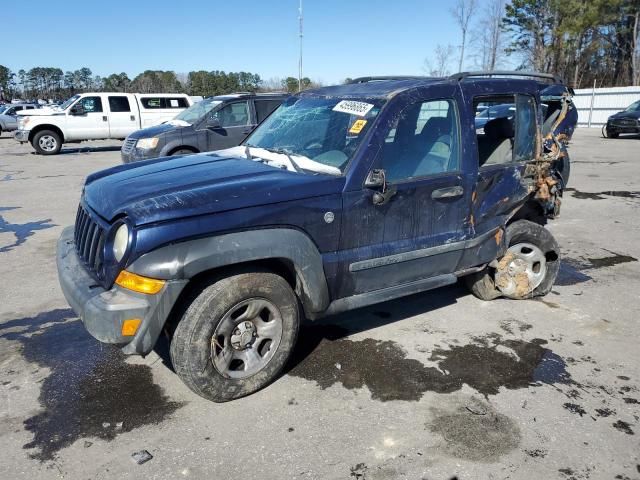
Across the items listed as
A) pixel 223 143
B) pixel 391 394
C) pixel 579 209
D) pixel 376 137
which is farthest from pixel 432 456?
pixel 223 143

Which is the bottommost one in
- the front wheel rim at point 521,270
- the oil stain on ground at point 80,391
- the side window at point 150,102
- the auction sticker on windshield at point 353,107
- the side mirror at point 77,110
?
the oil stain on ground at point 80,391

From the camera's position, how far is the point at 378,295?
11.5 ft

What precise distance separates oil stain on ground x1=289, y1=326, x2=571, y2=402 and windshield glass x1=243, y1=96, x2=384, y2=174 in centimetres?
134

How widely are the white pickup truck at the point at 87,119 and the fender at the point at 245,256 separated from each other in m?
15.9

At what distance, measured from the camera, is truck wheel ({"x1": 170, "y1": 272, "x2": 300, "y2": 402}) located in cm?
286

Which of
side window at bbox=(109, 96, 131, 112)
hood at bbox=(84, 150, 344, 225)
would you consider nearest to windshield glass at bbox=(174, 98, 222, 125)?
hood at bbox=(84, 150, 344, 225)

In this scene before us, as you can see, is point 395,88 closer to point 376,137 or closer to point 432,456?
point 376,137

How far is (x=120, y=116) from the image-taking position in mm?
17109

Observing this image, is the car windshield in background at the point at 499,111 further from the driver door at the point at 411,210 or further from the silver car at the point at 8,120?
the silver car at the point at 8,120

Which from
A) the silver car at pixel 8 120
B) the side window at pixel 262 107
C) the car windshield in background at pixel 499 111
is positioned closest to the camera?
the car windshield in background at pixel 499 111

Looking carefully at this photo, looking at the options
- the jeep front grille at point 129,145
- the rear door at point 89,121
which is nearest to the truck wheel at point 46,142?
the rear door at point 89,121

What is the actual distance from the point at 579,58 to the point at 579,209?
151 feet

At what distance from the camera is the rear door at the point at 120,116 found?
55.8 ft

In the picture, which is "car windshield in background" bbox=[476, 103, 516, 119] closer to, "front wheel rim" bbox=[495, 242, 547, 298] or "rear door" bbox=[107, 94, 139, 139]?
"front wheel rim" bbox=[495, 242, 547, 298]
